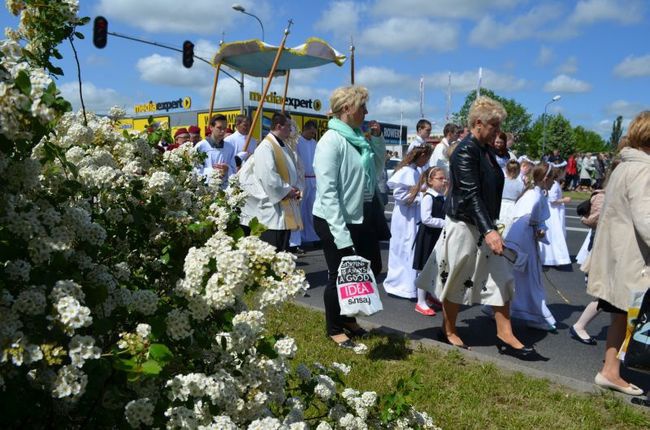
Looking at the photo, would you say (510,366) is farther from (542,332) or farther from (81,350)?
(81,350)

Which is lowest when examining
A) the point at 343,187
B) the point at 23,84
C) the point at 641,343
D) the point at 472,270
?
the point at 641,343

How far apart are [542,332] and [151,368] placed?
5130 mm

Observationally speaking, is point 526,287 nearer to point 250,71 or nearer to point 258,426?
point 258,426

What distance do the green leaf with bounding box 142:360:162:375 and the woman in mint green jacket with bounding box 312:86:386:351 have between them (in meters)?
3.16

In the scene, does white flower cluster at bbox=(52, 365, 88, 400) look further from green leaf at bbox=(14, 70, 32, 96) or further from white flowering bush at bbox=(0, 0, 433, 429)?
green leaf at bbox=(14, 70, 32, 96)

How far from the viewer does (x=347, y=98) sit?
4.94 metres

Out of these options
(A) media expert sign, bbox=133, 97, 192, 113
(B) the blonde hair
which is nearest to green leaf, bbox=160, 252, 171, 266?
(B) the blonde hair

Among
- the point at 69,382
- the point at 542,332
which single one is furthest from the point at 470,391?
the point at 69,382

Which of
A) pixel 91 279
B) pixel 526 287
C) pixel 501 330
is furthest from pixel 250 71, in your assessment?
pixel 91 279

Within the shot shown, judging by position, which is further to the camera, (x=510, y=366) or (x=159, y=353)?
(x=510, y=366)

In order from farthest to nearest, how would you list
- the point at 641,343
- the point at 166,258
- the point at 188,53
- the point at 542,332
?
the point at 188,53 → the point at 542,332 → the point at 641,343 → the point at 166,258

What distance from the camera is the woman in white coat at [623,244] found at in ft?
13.1

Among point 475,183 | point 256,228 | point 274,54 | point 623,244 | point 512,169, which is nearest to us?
point 256,228

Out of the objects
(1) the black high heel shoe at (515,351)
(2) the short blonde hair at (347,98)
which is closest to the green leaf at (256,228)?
(2) the short blonde hair at (347,98)
